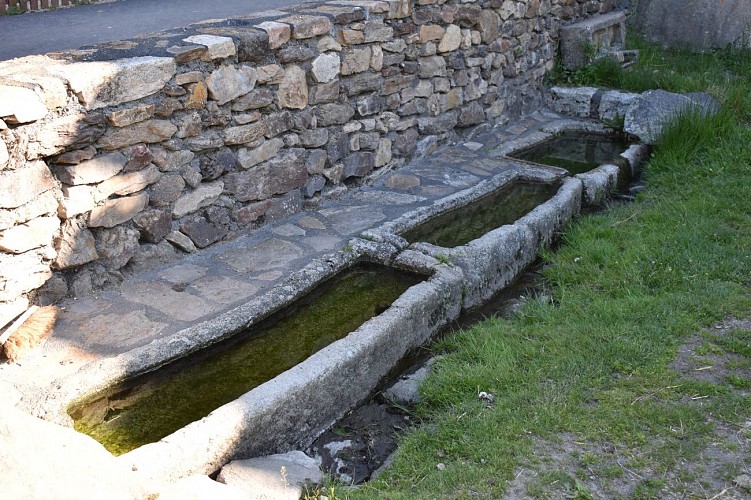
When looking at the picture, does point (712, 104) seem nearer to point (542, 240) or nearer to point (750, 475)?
point (542, 240)

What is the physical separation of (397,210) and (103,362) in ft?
7.34

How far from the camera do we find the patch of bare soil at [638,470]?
8.63 feet

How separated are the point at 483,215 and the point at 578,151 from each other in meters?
1.75

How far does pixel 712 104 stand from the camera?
6.16 meters

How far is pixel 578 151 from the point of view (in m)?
6.27

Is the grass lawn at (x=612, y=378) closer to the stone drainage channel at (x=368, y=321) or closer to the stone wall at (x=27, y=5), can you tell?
the stone drainage channel at (x=368, y=321)

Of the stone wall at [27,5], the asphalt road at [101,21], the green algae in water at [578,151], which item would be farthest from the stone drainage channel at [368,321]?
the stone wall at [27,5]

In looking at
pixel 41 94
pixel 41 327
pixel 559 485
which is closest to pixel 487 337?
pixel 559 485

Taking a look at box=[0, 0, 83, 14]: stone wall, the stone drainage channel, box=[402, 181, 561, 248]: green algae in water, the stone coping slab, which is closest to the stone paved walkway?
the stone drainage channel

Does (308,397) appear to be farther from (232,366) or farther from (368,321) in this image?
(368,321)

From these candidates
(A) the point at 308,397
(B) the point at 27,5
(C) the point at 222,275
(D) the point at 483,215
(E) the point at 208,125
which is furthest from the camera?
(B) the point at 27,5

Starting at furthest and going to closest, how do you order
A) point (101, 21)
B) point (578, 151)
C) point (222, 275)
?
point (578, 151), point (101, 21), point (222, 275)

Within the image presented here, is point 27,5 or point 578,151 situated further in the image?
point 578,151

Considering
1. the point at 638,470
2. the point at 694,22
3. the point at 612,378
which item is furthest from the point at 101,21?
the point at 694,22
